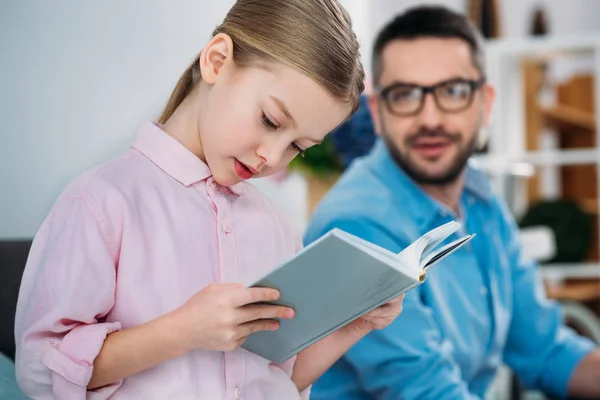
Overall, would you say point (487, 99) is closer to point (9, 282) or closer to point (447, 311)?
point (447, 311)

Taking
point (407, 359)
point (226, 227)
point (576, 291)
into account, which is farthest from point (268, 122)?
point (576, 291)

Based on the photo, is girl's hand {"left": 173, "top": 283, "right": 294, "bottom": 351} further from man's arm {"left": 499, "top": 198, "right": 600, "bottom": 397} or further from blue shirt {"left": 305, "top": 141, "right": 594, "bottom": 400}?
man's arm {"left": 499, "top": 198, "right": 600, "bottom": 397}

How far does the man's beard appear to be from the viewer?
63.2 inches

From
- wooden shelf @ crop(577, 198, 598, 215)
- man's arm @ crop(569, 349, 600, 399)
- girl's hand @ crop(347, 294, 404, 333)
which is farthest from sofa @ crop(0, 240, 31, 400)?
wooden shelf @ crop(577, 198, 598, 215)

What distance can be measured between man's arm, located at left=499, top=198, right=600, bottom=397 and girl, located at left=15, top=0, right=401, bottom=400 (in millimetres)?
985

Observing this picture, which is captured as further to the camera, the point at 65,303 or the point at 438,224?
the point at 438,224

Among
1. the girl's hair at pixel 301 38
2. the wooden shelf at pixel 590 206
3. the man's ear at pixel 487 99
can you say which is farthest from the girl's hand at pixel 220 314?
the wooden shelf at pixel 590 206

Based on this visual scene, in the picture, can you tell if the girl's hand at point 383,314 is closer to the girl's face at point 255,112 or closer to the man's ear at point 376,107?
the girl's face at point 255,112

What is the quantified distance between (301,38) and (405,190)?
32.0 inches

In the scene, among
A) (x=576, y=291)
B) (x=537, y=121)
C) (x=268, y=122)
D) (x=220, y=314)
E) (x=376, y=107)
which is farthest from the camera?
(x=537, y=121)

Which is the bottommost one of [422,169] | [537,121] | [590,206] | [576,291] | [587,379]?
[576,291]

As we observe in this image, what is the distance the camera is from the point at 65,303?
2.48 ft

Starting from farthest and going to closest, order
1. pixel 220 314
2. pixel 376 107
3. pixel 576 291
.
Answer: pixel 576 291
pixel 376 107
pixel 220 314

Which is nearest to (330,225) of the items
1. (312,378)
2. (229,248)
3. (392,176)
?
(392,176)
